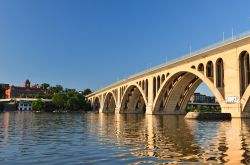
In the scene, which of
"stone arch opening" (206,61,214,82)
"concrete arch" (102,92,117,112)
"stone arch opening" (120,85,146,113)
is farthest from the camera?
"concrete arch" (102,92,117,112)

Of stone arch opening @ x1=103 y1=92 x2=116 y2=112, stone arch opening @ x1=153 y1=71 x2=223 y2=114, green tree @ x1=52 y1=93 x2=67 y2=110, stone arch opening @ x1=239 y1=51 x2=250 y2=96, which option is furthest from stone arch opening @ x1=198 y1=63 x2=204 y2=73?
green tree @ x1=52 y1=93 x2=67 y2=110

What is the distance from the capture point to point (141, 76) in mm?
100125

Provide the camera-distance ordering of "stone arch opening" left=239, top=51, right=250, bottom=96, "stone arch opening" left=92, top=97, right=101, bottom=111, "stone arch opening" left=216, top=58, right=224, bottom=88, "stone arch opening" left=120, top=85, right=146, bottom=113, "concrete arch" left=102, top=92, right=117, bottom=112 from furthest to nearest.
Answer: "stone arch opening" left=92, top=97, right=101, bottom=111 → "concrete arch" left=102, top=92, right=117, bottom=112 → "stone arch opening" left=120, top=85, right=146, bottom=113 → "stone arch opening" left=216, top=58, right=224, bottom=88 → "stone arch opening" left=239, top=51, right=250, bottom=96

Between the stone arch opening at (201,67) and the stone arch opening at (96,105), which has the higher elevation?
the stone arch opening at (201,67)

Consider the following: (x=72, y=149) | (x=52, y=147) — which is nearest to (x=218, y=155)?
(x=72, y=149)

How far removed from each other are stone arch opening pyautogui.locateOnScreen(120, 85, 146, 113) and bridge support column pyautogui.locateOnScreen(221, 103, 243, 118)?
69809 millimetres

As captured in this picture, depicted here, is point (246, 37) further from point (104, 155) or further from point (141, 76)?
point (141, 76)

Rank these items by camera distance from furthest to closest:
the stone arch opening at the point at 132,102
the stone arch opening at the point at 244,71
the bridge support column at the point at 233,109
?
1. the stone arch opening at the point at 132,102
2. the stone arch opening at the point at 244,71
3. the bridge support column at the point at 233,109

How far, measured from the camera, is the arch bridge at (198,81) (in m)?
50.1

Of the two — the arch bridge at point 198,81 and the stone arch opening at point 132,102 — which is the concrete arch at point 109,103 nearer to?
the stone arch opening at point 132,102

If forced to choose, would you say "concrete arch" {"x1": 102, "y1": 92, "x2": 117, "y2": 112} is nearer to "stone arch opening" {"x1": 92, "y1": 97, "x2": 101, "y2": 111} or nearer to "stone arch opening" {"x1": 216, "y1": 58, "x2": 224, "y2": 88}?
"stone arch opening" {"x1": 92, "y1": 97, "x2": 101, "y2": 111}

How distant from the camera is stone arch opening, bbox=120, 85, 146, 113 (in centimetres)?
12312

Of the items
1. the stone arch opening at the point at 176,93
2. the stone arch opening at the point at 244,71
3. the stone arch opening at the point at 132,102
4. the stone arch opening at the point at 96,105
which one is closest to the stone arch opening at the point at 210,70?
the stone arch opening at the point at 244,71

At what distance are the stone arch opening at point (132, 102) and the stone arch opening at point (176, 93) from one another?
1246 inches
